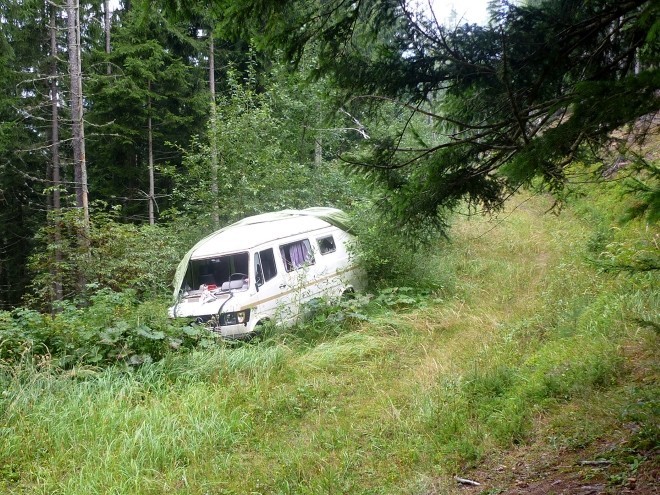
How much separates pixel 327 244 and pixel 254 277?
8.82 ft

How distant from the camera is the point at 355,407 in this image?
5531 mm

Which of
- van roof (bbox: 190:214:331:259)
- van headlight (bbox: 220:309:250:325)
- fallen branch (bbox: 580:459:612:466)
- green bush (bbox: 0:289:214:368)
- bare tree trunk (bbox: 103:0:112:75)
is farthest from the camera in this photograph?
bare tree trunk (bbox: 103:0:112:75)

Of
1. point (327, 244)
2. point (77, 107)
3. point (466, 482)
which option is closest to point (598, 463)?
point (466, 482)

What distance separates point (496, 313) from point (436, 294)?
91.2 inches

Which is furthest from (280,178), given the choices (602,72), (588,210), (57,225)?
(602,72)

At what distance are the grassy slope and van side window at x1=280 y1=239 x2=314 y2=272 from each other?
7.52ft

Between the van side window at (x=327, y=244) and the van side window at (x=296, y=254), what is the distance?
1.71 feet

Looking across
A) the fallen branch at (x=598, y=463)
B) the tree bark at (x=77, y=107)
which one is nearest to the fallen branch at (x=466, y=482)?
the fallen branch at (x=598, y=463)

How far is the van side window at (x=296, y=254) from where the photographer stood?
992 centimetres

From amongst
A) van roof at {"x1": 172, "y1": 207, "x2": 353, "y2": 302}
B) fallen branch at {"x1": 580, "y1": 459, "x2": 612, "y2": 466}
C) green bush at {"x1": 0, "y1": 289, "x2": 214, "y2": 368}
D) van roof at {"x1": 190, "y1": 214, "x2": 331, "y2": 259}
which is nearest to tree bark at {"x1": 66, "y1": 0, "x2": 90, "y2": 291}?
van roof at {"x1": 172, "y1": 207, "x2": 353, "y2": 302}

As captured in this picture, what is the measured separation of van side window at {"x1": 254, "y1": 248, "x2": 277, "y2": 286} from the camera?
9250mm

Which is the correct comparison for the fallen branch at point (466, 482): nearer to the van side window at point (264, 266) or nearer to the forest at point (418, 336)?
the forest at point (418, 336)

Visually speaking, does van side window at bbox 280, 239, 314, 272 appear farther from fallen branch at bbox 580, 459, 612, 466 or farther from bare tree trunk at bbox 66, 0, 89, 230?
fallen branch at bbox 580, 459, 612, 466

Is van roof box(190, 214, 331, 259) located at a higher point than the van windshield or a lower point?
higher
